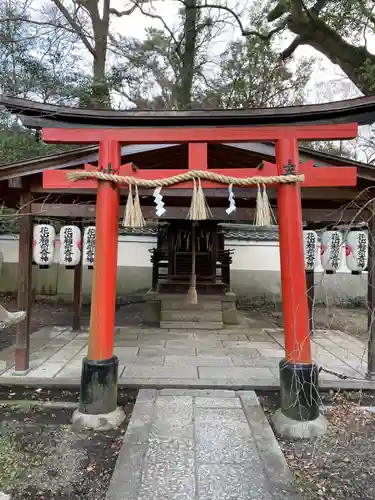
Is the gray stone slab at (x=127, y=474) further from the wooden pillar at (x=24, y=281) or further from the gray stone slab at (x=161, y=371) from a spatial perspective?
the wooden pillar at (x=24, y=281)

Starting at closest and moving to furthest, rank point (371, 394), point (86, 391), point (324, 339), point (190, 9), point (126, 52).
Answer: point (86, 391), point (371, 394), point (324, 339), point (126, 52), point (190, 9)

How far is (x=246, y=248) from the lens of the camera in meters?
13.1

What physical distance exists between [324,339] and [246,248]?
6.11m

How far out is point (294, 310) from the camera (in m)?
3.58

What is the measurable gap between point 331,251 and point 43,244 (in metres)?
4.35

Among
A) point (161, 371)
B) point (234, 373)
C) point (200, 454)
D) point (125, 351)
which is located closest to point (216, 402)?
point (234, 373)

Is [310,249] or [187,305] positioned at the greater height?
[310,249]

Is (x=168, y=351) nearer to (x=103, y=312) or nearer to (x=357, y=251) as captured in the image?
(x=103, y=312)

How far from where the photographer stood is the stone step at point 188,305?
8367 mm

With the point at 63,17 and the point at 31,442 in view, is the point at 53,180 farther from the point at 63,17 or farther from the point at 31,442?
the point at 63,17

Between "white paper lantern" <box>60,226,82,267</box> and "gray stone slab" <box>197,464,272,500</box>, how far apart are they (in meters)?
3.80

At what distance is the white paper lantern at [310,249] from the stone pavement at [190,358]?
139 centimetres

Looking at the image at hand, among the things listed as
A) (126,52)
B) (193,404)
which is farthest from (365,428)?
(126,52)

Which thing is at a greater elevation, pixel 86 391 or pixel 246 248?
pixel 246 248
